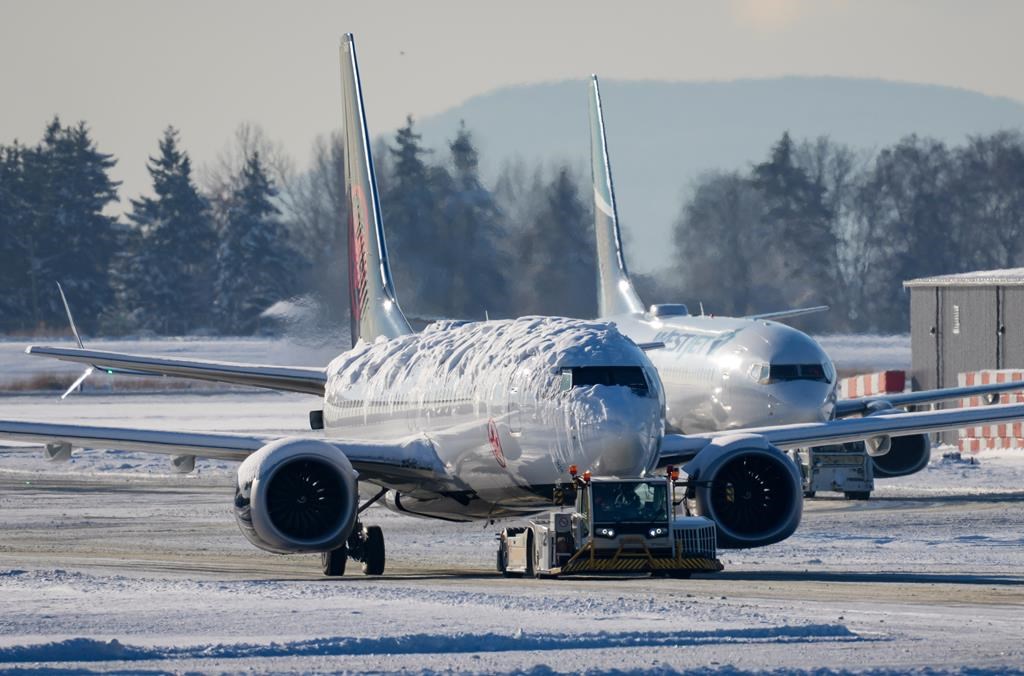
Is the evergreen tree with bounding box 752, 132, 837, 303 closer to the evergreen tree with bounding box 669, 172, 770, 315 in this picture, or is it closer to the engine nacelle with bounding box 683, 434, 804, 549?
the evergreen tree with bounding box 669, 172, 770, 315

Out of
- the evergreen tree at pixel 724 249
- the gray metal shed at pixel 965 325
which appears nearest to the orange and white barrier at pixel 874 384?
the gray metal shed at pixel 965 325

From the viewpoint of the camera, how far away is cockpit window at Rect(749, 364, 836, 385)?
43062 millimetres

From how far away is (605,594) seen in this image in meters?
23.4


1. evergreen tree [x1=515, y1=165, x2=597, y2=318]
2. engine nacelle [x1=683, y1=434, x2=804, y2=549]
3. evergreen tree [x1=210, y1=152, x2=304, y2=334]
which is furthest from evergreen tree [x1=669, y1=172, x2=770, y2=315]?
engine nacelle [x1=683, y1=434, x2=804, y2=549]

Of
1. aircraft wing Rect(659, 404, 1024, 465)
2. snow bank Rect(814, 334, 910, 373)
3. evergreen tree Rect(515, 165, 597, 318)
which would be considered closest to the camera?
aircraft wing Rect(659, 404, 1024, 465)

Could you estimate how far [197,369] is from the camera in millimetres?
36625

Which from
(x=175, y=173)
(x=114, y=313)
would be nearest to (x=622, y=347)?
(x=114, y=313)

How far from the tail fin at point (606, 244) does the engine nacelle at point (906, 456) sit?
32.2 ft

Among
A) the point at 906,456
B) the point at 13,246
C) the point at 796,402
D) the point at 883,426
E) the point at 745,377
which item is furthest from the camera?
the point at 13,246

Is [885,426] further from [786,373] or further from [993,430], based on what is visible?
[993,430]

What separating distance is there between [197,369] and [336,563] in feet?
26.7

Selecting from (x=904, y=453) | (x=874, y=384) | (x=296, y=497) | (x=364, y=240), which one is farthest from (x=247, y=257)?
(x=296, y=497)

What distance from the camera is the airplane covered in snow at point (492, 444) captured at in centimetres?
2683

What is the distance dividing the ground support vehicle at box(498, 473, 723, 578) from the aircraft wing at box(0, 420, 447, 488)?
421cm
